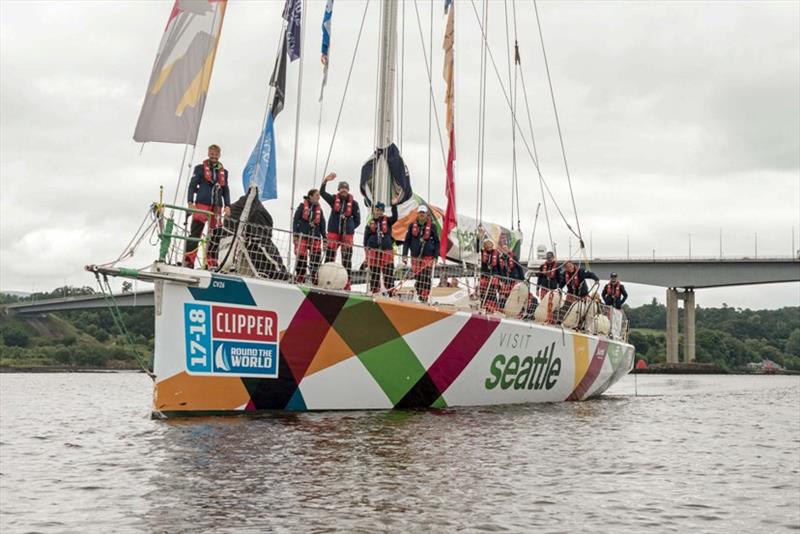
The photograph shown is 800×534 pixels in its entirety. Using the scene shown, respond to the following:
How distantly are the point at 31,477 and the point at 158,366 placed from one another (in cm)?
371

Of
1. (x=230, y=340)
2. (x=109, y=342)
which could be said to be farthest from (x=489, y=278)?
(x=109, y=342)

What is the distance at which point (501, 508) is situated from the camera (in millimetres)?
6559

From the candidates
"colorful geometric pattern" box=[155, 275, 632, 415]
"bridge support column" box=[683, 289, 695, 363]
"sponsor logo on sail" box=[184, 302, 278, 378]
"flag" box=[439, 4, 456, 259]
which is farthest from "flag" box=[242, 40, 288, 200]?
"bridge support column" box=[683, 289, 695, 363]

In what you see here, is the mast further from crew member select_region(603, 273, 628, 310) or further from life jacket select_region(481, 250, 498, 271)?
crew member select_region(603, 273, 628, 310)

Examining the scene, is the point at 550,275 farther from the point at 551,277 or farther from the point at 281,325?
the point at 281,325

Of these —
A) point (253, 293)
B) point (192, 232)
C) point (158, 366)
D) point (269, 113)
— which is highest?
point (269, 113)

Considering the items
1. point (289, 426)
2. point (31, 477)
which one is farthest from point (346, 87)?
point (31, 477)

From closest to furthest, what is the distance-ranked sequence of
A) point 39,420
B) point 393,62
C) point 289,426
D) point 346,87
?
1. point 289,426
2. point 39,420
3. point 393,62
4. point 346,87

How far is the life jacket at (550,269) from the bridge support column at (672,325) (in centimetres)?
4297

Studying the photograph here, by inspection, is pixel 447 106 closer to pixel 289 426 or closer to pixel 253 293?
pixel 253 293

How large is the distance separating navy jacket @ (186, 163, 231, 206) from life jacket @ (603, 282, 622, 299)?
12.0m

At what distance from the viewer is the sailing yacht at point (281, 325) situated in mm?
11719

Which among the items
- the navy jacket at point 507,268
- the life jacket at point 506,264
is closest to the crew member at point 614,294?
the navy jacket at point 507,268

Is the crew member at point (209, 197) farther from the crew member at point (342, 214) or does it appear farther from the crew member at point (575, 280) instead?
the crew member at point (575, 280)
